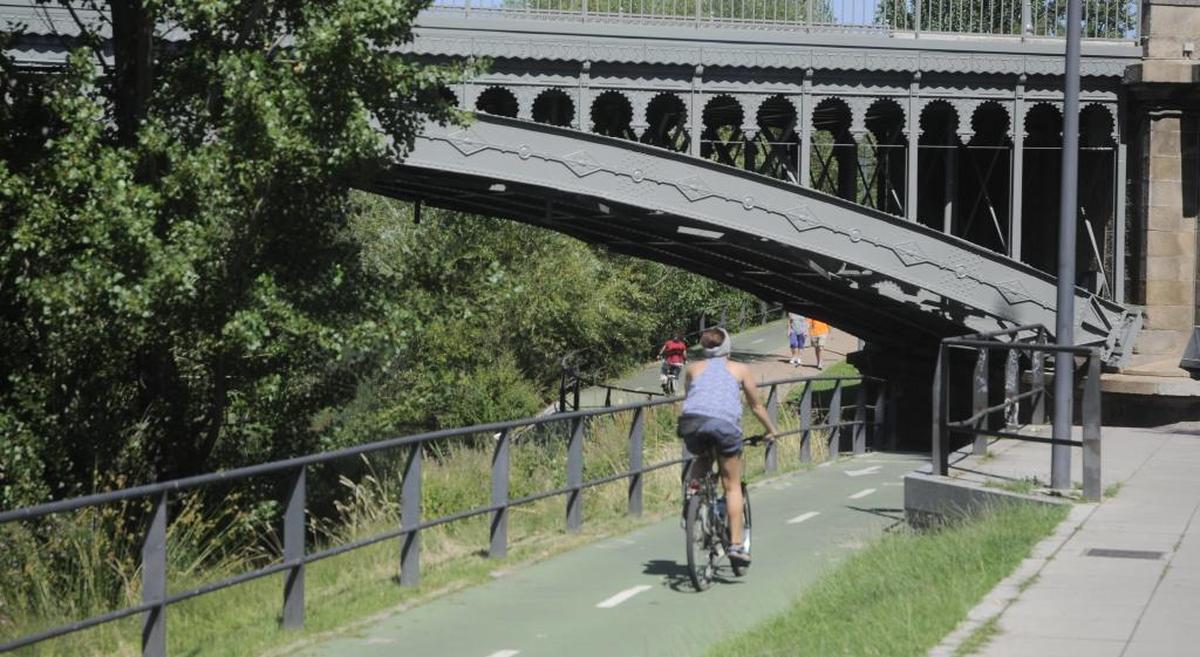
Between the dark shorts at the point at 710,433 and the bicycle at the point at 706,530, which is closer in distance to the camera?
the bicycle at the point at 706,530

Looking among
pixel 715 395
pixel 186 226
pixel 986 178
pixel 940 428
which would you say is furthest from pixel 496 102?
pixel 715 395

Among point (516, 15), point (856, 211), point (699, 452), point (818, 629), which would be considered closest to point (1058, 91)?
point (856, 211)

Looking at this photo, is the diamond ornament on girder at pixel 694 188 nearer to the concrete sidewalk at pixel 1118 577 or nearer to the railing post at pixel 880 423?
the railing post at pixel 880 423

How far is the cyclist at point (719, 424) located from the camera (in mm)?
11773

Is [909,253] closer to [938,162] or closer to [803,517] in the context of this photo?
[938,162]

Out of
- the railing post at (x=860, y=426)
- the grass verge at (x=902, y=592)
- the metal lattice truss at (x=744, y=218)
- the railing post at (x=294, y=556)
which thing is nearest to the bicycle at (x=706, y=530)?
the grass verge at (x=902, y=592)

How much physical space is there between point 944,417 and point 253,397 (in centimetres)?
687

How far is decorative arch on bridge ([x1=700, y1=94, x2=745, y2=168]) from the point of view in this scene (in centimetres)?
2975

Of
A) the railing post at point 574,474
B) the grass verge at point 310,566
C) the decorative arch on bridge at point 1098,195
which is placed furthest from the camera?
the decorative arch on bridge at point 1098,195

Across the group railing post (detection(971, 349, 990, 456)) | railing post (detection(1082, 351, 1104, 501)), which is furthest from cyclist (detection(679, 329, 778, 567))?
railing post (detection(971, 349, 990, 456))

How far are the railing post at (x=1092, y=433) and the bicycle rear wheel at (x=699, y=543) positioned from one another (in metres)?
3.42

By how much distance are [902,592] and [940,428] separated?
15.5 ft

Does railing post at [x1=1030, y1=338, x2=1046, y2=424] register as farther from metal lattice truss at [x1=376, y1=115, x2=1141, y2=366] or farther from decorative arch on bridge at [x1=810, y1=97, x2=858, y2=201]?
decorative arch on bridge at [x1=810, y1=97, x2=858, y2=201]

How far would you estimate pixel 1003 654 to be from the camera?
327 inches
